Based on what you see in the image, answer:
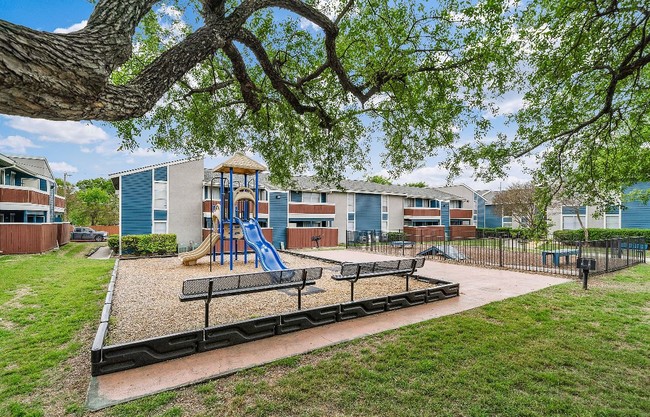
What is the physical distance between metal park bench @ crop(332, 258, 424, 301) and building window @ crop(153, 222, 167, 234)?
17973mm

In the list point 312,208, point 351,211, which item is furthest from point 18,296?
point 351,211

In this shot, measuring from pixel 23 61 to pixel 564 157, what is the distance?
7.89 m

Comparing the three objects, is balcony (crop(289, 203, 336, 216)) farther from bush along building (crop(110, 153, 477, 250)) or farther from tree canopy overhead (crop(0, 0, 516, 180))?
tree canopy overhead (crop(0, 0, 516, 180))

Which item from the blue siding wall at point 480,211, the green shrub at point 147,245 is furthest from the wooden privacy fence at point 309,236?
the blue siding wall at point 480,211

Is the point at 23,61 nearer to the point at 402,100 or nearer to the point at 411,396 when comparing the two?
the point at 411,396

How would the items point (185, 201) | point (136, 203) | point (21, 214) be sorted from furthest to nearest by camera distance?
1. point (185, 201)
2. point (21, 214)
3. point (136, 203)

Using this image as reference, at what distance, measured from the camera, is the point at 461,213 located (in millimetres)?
37500

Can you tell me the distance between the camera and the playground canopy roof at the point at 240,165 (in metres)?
12.9

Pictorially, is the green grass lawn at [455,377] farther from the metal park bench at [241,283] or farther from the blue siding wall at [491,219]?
the blue siding wall at [491,219]

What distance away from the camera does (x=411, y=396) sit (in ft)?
11.3

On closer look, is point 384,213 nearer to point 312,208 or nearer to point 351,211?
point 351,211

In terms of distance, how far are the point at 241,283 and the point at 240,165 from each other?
8206mm

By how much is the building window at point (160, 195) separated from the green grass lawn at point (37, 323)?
986 centimetres

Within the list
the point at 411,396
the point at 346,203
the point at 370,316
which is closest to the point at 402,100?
the point at 370,316
